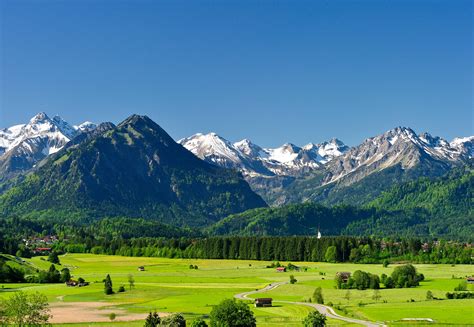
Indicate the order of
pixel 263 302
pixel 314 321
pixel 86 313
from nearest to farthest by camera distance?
pixel 314 321 → pixel 86 313 → pixel 263 302

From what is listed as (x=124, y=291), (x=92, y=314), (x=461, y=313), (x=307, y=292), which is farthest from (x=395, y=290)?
(x=92, y=314)

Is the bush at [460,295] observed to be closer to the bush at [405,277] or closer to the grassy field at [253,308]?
the grassy field at [253,308]

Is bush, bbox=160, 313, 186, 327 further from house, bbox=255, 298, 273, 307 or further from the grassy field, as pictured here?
house, bbox=255, 298, 273, 307

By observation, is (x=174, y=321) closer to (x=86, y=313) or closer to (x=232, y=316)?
(x=232, y=316)

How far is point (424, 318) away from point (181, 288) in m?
76.1

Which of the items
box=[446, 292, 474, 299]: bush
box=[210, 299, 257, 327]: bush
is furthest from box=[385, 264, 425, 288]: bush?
box=[210, 299, 257, 327]: bush

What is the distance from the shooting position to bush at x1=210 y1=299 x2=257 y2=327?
103m

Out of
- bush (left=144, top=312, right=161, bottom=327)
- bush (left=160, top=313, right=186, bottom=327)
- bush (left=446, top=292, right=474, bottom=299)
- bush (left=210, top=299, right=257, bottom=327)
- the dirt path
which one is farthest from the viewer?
bush (left=446, top=292, right=474, bottom=299)

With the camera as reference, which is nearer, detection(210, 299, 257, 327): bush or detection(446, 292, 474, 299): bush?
detection(210, 299, 257, 327): bush

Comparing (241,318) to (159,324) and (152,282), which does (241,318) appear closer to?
(159,324)

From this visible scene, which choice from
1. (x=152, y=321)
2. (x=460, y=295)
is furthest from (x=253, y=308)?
(x=460, y=295)

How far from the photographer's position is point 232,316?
341 feet

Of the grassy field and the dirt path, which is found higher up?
the grassy field

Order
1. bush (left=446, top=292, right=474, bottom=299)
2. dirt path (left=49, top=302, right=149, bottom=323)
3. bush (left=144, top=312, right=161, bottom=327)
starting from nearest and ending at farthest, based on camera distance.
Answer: bush (left=144, top=312, right=161, bottom=327)
dirt path (left=49, top=302, right=149, bottom=323)
bush (left=446, top=292, right=474, bottom=299)
